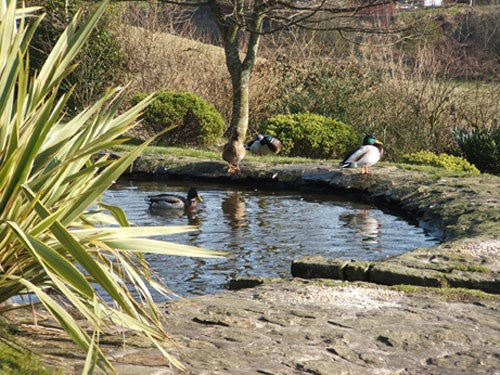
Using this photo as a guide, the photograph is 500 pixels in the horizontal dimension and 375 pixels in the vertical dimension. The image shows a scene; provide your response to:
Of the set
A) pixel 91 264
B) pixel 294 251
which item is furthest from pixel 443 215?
pixel 91 264

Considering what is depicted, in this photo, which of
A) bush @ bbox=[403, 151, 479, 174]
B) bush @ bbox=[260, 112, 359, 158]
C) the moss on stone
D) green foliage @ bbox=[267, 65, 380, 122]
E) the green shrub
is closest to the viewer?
the moss on stone

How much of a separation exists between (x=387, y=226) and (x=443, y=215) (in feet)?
2.37

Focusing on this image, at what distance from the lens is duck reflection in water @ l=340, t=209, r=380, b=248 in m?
10.7

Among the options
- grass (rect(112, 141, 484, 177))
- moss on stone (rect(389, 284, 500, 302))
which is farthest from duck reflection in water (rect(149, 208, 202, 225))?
moss on stone (rect(389, 284, 500, 302))

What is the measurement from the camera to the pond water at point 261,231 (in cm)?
868

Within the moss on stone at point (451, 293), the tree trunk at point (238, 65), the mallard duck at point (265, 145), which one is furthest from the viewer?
the tree trunk at point (238, 65)

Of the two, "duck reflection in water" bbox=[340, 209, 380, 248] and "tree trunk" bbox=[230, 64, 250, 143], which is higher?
"tree trunk" bbox=[230, 64, 250, 143]

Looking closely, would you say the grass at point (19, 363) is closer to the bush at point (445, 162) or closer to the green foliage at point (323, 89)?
the bush at point (445, 162)

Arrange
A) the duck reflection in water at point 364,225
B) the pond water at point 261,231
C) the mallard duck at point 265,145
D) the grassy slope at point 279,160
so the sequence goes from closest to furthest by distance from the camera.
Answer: the pond water at point 261,231, the duck reflection in water at point 364,225, the grassy slope at point 279,160, the mallard duck at point 265,145

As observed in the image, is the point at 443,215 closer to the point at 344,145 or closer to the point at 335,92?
the point at 344,145

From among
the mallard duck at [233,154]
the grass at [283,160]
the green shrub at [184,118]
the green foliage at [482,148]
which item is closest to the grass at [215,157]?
the grass at [283,160]

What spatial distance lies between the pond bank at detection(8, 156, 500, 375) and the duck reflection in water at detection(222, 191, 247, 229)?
3.64 meters

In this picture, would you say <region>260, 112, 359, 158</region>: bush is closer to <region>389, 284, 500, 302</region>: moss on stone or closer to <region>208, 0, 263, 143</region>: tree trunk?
<region>208, 0, 263, 143</region>: tree trunk

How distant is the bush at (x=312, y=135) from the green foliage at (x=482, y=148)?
2298 millimetres
